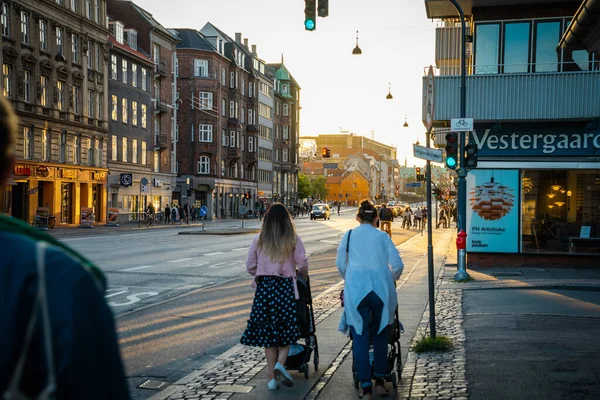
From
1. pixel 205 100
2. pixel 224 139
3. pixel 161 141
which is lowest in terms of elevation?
pixel 161 141

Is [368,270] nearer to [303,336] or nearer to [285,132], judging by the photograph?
[303,336]

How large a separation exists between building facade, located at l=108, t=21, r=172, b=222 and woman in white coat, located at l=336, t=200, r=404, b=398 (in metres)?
45.3

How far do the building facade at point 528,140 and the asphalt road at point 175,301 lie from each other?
5075 mm

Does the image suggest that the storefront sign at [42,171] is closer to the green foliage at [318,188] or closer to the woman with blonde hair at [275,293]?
the woman with blonde hair at [275,293]

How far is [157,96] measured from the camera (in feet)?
217

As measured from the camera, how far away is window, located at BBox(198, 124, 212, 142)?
7975 centimetres

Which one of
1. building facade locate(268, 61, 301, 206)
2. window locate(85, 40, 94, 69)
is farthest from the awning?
building facade locate(268, 61, 301, 206)

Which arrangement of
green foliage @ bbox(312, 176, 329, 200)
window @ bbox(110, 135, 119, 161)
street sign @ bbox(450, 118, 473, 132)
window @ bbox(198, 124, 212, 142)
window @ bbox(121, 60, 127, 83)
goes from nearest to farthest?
street sign @ bbox(450, 118, 473, 132) → window @ bbox(110, 135, 119, 161) → window @ bbox(121, 60, 127, 83) → window @ bbox(198, 124, 212, 142) → green foliage @ bbox(312, 176, 329, 200)

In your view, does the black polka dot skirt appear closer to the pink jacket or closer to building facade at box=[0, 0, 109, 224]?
the pink jacket

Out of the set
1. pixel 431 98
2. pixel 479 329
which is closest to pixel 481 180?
pixel 479 329

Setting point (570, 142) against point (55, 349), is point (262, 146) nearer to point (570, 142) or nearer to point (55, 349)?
point (570, 142)

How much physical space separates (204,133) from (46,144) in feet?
116

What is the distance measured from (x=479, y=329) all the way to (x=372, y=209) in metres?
4.13

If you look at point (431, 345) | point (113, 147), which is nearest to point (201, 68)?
point (113, 147)
